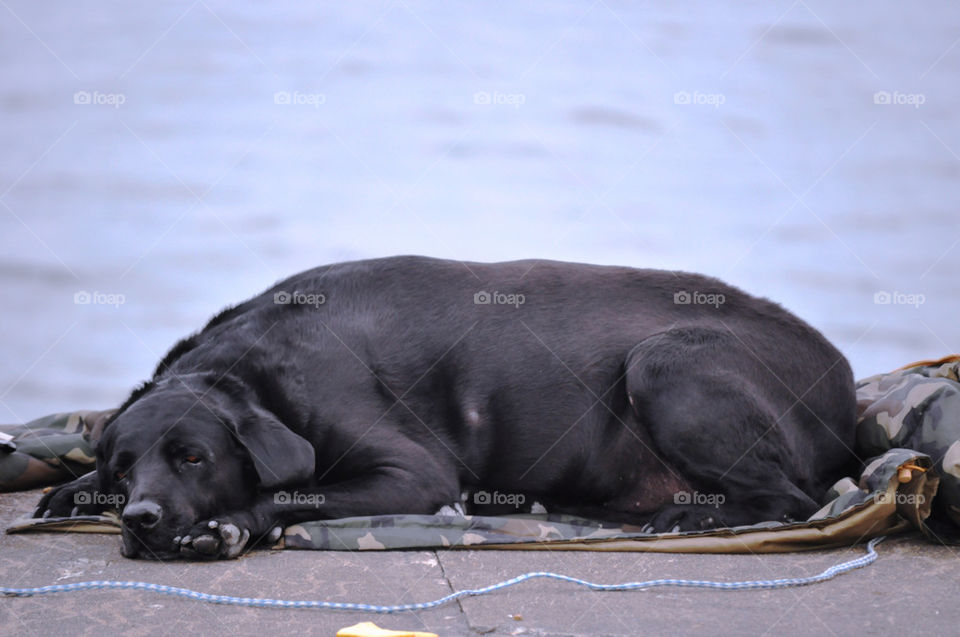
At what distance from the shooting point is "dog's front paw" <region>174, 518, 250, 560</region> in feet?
10.1

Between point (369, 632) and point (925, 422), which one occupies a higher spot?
point (925, 422)

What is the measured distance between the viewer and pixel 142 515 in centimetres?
305

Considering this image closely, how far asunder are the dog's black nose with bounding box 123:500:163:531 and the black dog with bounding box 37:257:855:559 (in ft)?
0.87

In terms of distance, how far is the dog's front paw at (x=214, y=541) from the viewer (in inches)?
121

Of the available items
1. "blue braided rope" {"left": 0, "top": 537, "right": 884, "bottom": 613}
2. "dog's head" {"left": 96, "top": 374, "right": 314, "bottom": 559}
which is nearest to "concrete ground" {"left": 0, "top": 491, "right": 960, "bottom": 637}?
"blue braided rope" {"left": 0, "top": 537, "right": 884, "bottom": 613}

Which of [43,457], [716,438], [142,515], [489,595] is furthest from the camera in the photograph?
[43,457]

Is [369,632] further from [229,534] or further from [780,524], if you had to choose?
[780,524]

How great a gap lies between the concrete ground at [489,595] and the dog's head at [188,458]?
0.51ft

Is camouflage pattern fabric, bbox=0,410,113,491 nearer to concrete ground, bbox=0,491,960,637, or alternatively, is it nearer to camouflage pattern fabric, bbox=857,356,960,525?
concrete ground, bbox=0,491,960,637

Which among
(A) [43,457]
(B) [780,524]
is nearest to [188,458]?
(A) [43,457]

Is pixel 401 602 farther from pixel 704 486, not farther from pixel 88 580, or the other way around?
pixel 704 486

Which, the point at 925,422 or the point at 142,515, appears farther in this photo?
the point at 925,422

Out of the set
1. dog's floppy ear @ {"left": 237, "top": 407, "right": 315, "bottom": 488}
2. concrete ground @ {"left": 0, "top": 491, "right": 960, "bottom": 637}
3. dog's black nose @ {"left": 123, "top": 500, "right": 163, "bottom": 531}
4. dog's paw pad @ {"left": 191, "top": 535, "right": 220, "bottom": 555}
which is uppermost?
dog's floppy ear @ {"left": 237, "top": 407, "right": 315, "bottom": 488}

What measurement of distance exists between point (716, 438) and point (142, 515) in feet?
5.95
